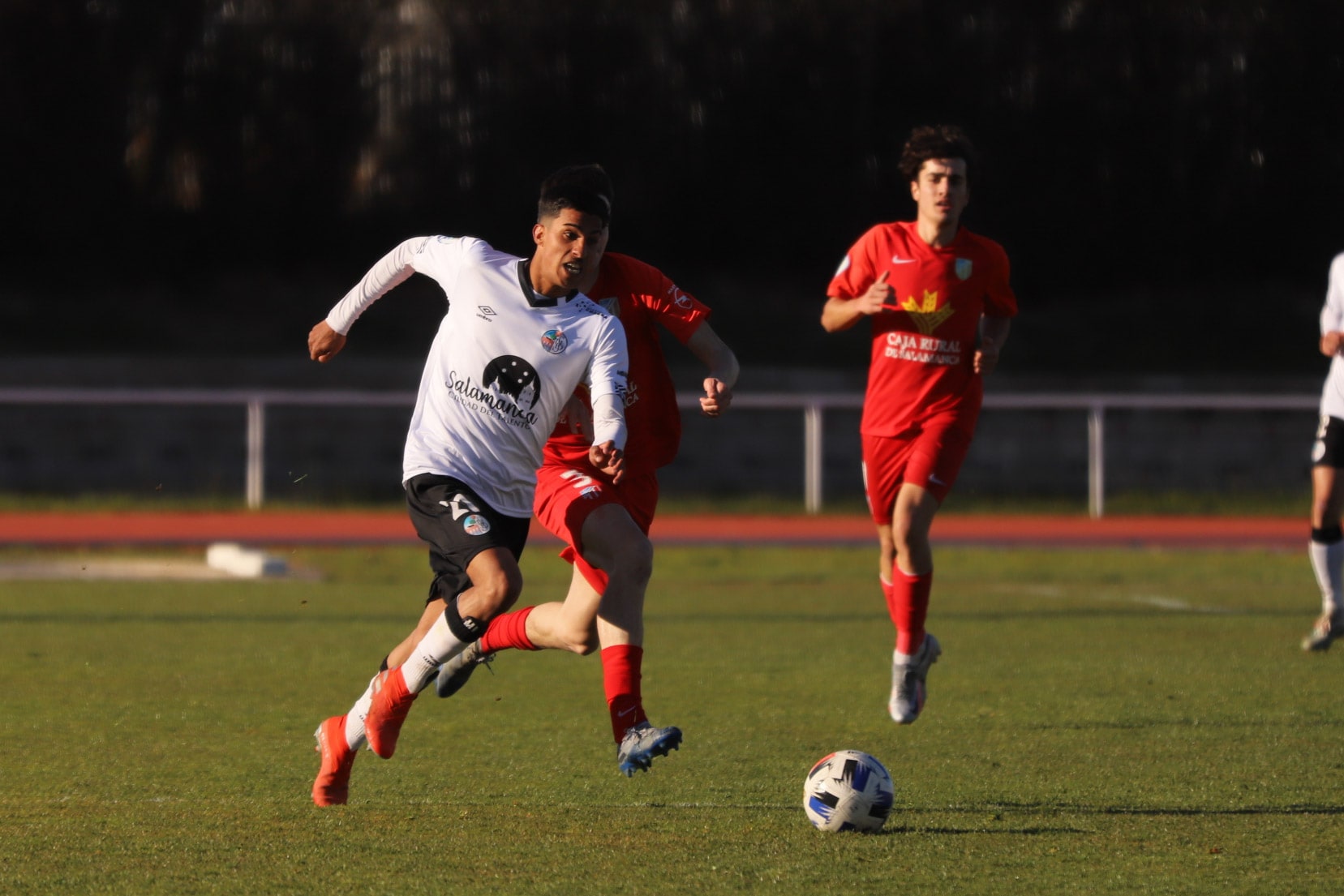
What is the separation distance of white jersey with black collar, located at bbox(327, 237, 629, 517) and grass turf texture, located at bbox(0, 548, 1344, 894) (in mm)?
972

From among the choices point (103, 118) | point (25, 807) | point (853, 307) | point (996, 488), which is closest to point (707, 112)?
point (103, 118)

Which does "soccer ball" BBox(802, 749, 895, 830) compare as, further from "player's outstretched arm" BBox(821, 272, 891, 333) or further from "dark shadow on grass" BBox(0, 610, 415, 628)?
"dark shadow on grass" BBox(0, 610, 415, 628)

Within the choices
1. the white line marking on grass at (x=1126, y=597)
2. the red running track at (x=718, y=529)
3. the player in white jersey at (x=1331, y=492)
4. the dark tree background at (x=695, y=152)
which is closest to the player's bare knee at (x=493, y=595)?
the player in white jersey at (x=1331, y=492)

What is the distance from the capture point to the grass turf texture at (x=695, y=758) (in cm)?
435

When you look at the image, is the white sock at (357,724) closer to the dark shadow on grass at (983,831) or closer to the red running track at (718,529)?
the dark shadow on grass at (983,831)

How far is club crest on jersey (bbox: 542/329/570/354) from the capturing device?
5184mm

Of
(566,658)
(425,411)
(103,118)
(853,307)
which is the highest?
(103,118)

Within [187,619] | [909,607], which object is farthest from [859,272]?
[187,619]

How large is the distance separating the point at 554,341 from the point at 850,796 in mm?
1551

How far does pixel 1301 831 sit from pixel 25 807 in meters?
3.54

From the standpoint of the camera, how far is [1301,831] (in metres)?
4.78

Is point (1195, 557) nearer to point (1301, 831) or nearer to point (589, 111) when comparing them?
point (1301, 831)

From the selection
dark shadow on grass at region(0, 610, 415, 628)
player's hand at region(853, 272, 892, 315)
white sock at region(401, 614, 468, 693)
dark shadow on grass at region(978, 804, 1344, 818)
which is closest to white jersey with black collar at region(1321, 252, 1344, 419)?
player's hand at region(853, 272, 892, 315)

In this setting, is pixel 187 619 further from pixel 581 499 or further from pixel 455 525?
pixel 455 525
